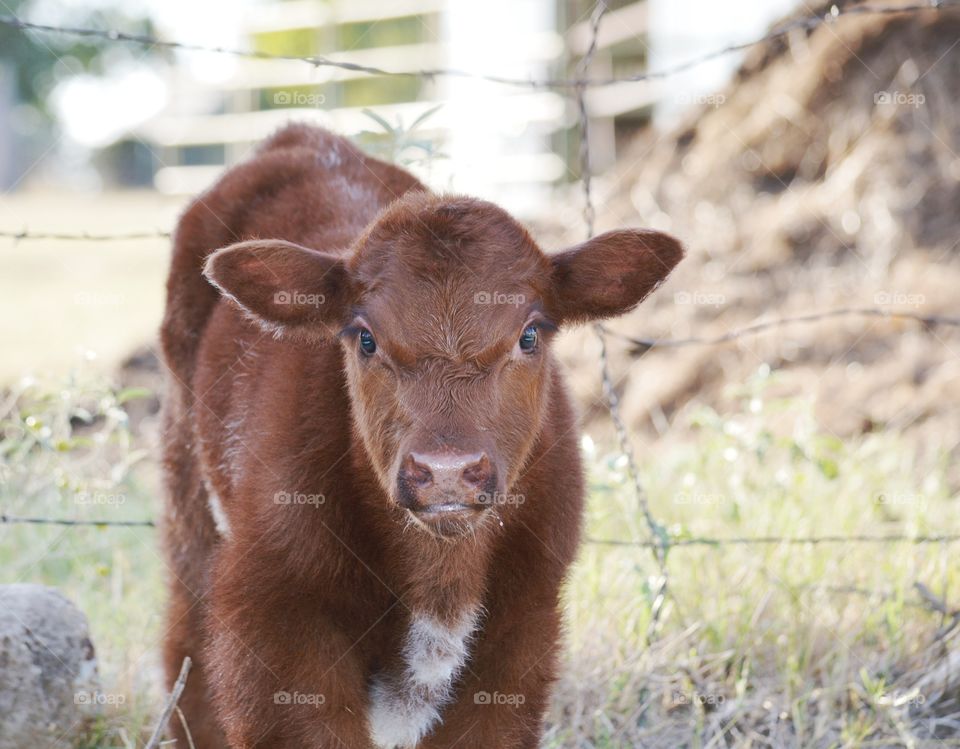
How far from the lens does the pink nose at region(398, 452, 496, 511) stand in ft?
8.58

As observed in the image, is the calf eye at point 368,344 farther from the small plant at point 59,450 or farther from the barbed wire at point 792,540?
the small plant at point 59,450

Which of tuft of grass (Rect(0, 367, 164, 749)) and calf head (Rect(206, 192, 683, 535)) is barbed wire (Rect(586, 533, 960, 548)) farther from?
tuft of grass (Rect(0, 367, 164, 749))

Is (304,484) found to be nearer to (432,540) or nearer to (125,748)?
(432,540)

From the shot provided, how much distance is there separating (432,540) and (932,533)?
246 centimetres

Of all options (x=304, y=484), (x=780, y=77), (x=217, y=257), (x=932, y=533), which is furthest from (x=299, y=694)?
(x=780, y=77)

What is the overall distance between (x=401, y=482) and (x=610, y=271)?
0.97 meters

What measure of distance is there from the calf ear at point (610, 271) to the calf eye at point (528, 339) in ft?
0.48

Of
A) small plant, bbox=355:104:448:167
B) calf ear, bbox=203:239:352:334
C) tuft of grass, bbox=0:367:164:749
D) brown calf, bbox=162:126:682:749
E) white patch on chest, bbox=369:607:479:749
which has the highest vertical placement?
small plant, bbox=355:104:448:167

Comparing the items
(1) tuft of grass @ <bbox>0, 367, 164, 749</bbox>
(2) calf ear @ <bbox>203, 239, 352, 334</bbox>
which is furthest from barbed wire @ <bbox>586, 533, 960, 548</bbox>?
(1) tuft of grass @ <bbox>0, 367, 164, 749</bbox>

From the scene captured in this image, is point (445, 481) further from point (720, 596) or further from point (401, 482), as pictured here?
point (720, 596)

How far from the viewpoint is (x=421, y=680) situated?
3.08m

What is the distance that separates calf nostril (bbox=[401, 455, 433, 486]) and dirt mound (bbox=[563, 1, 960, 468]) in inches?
166

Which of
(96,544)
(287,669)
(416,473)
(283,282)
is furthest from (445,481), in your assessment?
(96,544)

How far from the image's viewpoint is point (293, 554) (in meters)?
2.97
